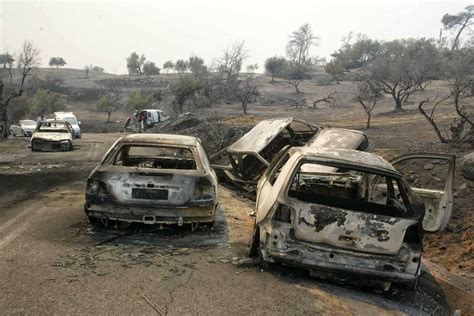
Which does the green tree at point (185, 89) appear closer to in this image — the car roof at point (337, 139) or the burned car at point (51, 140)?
the burned car at point (51, 140)

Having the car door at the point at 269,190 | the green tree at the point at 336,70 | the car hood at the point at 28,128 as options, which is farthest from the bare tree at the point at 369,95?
the green tree at the point at 336,70

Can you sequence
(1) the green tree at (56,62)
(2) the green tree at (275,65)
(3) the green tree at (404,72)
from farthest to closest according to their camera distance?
1. (1) the green tree at (56,62)
2. (2) the green tree at (275,65)
3. (3) the green tree at (404,72)

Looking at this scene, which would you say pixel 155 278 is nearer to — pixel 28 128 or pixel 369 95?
pixel 28 128

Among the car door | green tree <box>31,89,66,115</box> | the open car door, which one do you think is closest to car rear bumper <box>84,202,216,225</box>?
the car door

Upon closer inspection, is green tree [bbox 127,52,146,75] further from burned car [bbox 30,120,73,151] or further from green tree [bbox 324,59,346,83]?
burned car [bbox 30,120,73,151]

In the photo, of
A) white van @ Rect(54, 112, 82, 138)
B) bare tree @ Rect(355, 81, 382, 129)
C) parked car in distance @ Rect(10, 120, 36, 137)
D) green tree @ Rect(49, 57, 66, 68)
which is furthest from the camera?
green tree @ Rect(49, 57, 66, 68)

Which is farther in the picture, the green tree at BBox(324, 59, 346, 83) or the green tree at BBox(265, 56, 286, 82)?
the green tree at BBox(265, 56, 286, 82)

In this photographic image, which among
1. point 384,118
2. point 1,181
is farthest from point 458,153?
point 384,118

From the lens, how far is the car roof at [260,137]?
37.8 ft

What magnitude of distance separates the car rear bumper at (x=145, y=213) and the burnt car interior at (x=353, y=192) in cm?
144

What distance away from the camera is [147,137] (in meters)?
7.46

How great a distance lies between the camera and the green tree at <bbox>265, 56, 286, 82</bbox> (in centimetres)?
7552

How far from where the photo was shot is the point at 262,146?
1146 centimetres

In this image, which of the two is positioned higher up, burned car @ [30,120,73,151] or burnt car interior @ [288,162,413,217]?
burnt car interior @ [288,162,413,217]
